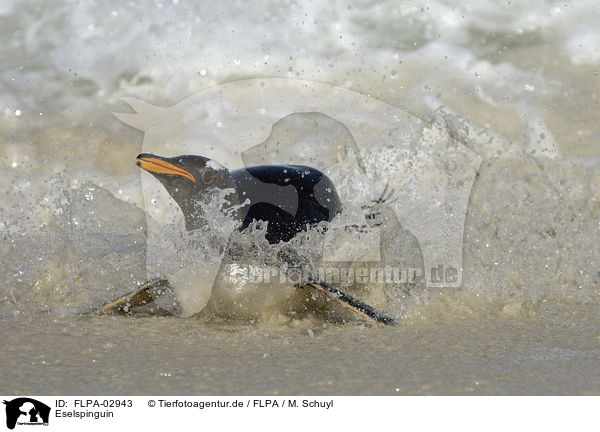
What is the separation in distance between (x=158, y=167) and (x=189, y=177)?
16 cm

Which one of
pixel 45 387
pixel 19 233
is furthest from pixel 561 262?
pixel 19 233

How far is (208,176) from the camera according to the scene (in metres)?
2.90

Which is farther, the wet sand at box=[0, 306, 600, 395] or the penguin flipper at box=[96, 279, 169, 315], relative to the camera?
the penguin flipper at box=[96, 279, 169, 315]

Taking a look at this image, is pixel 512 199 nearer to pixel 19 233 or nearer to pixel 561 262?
pixel 561 262

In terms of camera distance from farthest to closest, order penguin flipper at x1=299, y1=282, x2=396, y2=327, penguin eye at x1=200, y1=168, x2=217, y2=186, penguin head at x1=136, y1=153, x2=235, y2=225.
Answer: penguin eye at x1=200, y1=168, x2=217, y2=186 < penguin head at x1=136, y1=153, x2=235, y2=225 < penguin flipper at x1=299, y1=282, x2=396, y2=327

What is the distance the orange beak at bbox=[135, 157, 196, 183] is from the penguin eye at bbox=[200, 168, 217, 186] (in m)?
0.08

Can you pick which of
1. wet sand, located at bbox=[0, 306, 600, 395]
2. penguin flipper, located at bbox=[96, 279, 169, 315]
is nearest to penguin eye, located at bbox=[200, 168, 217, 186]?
penguin flipper, located at bbox=[96, 279, 169, 315]

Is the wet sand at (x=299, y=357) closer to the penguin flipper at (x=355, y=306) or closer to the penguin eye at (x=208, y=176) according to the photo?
the penguin flipper at (x=355, y=306)

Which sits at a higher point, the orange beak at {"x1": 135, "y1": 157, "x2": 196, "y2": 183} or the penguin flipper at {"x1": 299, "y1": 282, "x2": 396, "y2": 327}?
the orange beak at {"x1": 135, "y1": 157, "x2": 196, "y2": 183}

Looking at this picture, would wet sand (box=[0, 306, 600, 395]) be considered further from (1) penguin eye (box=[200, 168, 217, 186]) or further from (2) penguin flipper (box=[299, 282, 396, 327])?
(1) penguin eye (box=[200, 168, 217, 186])

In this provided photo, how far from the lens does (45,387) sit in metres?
1.88

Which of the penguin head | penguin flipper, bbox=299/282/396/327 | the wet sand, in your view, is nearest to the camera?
the wet sand

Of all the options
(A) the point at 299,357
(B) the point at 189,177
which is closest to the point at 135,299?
(B) the point at 189,177

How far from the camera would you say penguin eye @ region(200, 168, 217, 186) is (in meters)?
2.88
